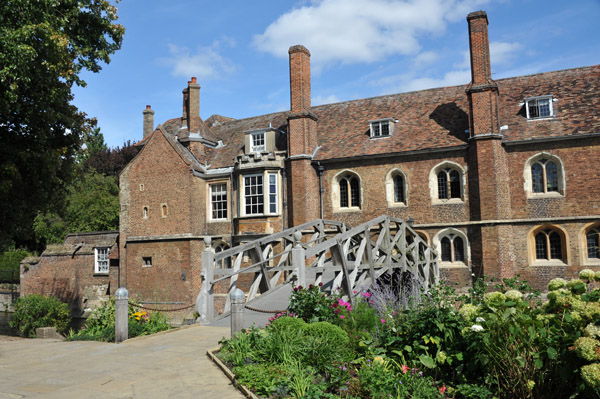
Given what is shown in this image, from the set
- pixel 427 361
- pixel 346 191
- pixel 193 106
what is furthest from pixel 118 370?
pixel 193 106

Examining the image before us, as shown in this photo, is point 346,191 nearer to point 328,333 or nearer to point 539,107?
point 539,107

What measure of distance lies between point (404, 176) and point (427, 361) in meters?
17.2

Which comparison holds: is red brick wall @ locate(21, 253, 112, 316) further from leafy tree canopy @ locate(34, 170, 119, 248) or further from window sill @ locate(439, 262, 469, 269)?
window sill @ locate(439, 262, 469, 269)

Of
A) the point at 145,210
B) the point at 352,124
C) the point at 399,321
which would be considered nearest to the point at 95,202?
the point at 145,210

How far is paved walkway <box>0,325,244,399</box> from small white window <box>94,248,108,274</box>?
1894 centimetres

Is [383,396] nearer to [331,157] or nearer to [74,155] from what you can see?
[74,155]

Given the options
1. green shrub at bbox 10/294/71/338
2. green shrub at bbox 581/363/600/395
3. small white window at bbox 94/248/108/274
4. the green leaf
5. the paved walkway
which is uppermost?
small white window at bbox 94/248/108/274

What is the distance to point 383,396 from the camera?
6.34 meters

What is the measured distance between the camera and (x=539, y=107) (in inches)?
882

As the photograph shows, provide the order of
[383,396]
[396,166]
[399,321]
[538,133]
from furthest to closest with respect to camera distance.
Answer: [396,166]
[538,133]
[399,321]
[383,396]

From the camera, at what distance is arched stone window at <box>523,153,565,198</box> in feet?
69.9

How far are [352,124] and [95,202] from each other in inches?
975

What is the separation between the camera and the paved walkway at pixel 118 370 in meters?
7.20

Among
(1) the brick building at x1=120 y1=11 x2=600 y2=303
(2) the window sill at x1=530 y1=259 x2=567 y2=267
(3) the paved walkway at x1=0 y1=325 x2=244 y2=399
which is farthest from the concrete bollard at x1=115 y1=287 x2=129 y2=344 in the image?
(2) the window sill at x1=530 y1=259 x2=567 y2=267
